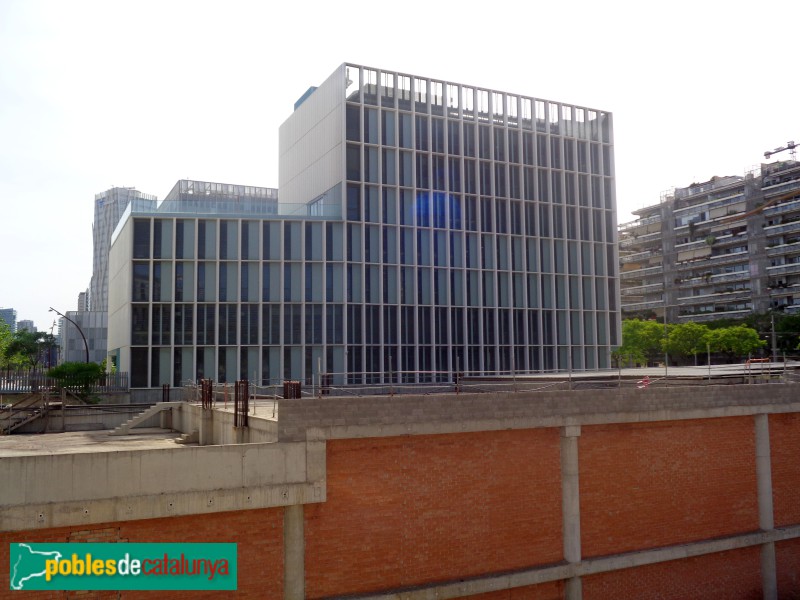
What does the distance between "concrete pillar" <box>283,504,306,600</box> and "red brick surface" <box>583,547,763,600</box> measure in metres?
8.64

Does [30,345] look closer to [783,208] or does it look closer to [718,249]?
[718,249]

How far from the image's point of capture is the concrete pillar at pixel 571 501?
1966cm

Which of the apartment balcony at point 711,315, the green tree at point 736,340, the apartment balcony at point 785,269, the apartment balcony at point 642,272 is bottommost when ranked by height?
the green tree at point 736,340

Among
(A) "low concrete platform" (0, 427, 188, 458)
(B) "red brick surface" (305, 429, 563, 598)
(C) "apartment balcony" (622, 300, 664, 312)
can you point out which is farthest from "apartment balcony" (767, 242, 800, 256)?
(A) "low concrete platform" (0, 427, 188, 458)

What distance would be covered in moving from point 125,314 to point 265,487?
3917cm

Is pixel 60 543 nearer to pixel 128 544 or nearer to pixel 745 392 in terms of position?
pixel 128 544

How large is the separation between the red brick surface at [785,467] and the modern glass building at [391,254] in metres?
23.5

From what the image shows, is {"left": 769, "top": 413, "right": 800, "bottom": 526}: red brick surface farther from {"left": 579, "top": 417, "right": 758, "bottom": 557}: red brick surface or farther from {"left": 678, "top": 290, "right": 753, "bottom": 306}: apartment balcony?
{"left": 678, "top": 290, "right": 753, "bottom": 306}: apartment balcony

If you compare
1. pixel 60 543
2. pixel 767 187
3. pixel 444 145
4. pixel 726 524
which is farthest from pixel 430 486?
pixel 767 187

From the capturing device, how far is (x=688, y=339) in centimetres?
8656

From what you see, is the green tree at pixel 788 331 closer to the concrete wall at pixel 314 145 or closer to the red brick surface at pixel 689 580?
the concrete wall at pixel 314 145

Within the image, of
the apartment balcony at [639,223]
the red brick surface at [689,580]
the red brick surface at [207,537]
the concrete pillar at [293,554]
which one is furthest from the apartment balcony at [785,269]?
the red brick surface at [207,537]

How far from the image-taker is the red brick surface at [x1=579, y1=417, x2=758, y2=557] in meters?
20.5

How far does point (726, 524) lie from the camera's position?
22.7 metres
